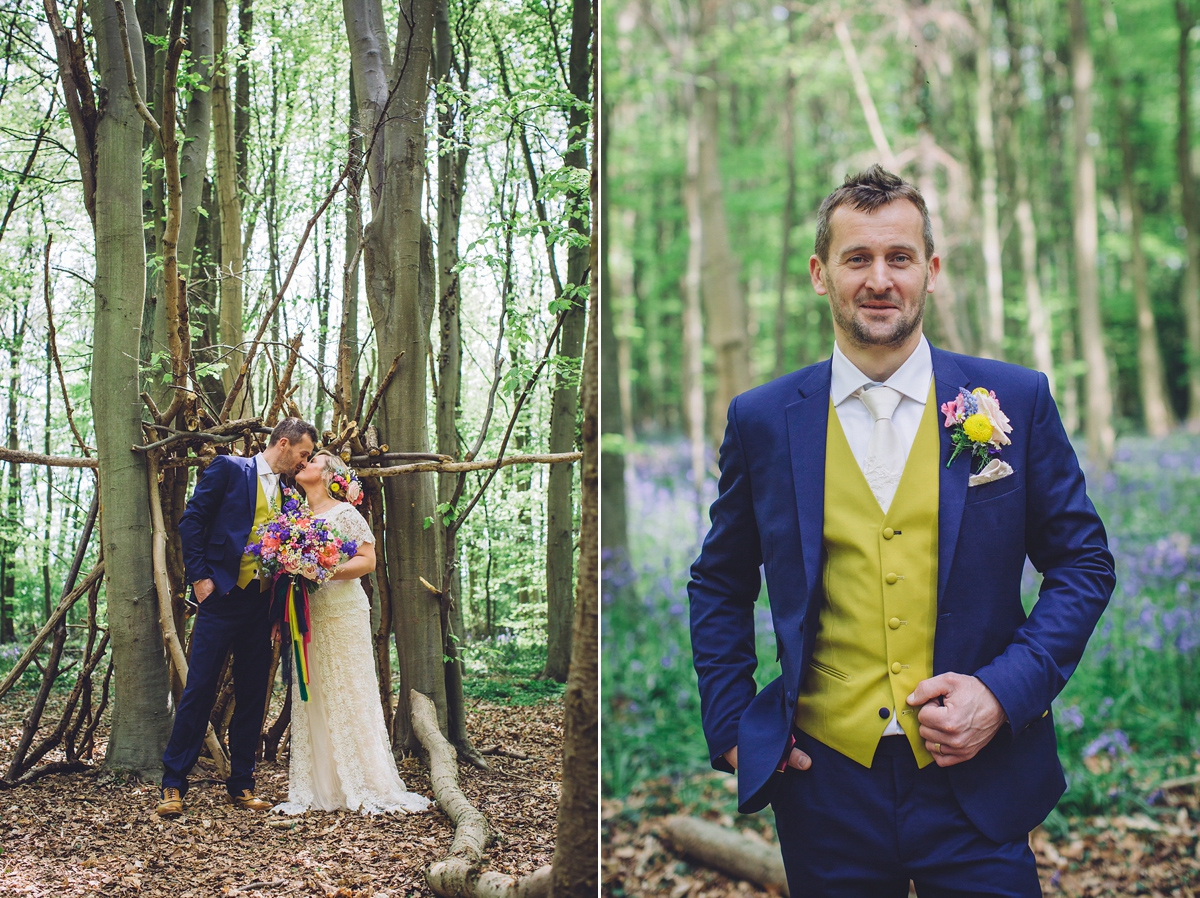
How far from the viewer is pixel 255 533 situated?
8.97 feet

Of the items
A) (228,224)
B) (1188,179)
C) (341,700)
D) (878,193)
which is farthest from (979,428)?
(1188,179)

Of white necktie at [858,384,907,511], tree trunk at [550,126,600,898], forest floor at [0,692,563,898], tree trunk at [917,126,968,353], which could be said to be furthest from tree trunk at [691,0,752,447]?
white necktie at [858,384,907,511]

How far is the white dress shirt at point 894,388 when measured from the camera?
5.74 ft

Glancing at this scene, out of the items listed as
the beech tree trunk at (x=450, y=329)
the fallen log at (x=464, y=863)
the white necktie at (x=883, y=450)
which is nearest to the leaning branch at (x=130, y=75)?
the beech tree trunk at (x=450, y=329)

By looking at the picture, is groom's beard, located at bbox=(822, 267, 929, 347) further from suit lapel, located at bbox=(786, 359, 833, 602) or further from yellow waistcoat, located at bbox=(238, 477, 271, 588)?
yellow waistcoat, located at bbox=(238, 477, 271, 588)

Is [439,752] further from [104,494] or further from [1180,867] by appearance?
[1180,867]

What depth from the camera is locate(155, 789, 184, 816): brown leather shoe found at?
2301mm

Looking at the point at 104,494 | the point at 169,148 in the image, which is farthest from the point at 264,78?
the point at 104,494

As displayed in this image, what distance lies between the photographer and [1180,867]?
371 centimetres

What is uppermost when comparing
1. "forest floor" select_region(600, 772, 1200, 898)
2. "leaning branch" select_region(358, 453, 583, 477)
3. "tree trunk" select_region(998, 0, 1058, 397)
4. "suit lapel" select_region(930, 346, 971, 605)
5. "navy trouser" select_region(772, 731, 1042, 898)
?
"tree trunk" select_region(998, 0, 1058, 397)

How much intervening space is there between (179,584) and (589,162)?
6.32 feet

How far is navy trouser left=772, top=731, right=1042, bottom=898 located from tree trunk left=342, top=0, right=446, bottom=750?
116 centimetres

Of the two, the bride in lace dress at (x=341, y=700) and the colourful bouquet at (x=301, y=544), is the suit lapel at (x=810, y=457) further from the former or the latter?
the colourful bouquet at (x=301, y=544)

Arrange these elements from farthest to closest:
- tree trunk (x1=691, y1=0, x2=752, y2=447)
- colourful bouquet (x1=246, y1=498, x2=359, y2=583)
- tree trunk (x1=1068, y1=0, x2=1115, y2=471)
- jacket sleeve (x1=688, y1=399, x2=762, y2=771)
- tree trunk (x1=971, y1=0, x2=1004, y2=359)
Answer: tree trunk (x1=971, y1=0, x2=1004, y2=359), tree trunk (x1=1068, y1=0, x2=1115, y2=471), tree trunk (x1=691, y1=0, x2=752, y2=447), colourful bouquet (x1=246, y1=498, x2=359, y2=583), jacket sleeve (x1=688, y1=399, x2=762, y2=771)
